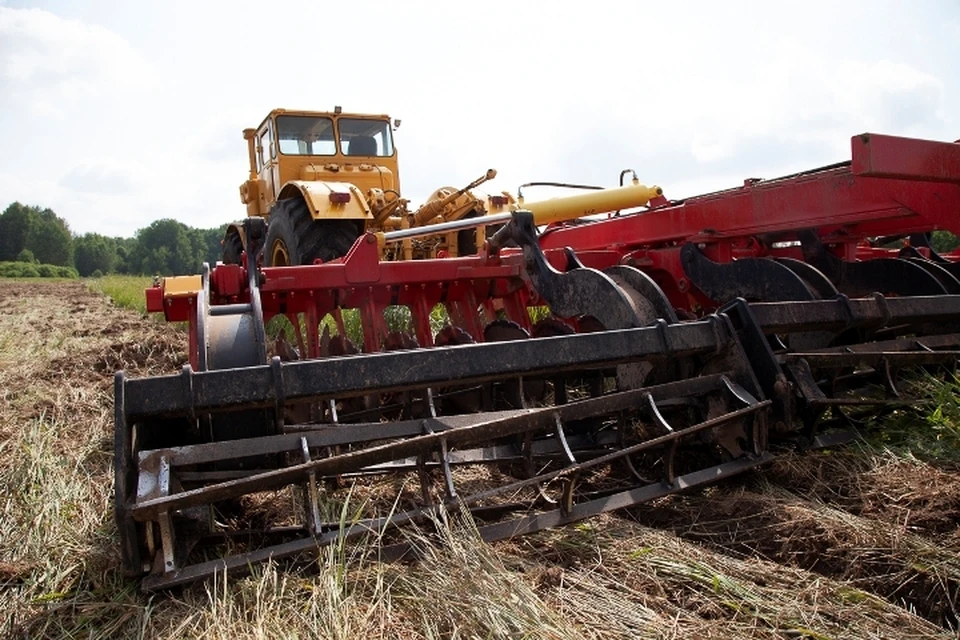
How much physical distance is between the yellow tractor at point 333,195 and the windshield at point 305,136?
0.01 meters

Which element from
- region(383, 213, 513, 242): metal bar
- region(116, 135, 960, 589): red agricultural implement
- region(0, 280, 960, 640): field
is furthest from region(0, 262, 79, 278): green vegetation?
region(0, 280, 960, 640): field

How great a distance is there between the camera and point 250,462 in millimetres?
2582

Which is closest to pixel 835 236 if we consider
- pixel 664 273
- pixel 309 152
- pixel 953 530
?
pixel 664 273

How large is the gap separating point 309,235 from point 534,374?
455 centimetres

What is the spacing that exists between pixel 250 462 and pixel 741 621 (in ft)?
5.09

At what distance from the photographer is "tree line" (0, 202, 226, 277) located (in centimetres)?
7812

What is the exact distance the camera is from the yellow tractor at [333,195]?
271 inches

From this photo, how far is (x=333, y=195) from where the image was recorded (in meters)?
6.82

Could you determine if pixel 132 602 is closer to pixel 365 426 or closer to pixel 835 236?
pixel 365 426

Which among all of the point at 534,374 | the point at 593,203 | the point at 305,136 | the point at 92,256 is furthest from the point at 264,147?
the point at 92,256

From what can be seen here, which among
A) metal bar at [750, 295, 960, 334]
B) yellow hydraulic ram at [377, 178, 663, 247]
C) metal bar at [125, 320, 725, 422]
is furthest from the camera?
yellow hydraulic ram at [377, 178, 663, 247]

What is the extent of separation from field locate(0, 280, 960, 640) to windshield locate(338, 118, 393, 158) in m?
6.72

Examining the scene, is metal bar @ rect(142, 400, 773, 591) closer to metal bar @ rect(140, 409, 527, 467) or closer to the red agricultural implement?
the red agricultural implement

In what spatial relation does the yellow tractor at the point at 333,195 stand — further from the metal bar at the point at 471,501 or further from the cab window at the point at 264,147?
the metal bar at the point at 471,501
